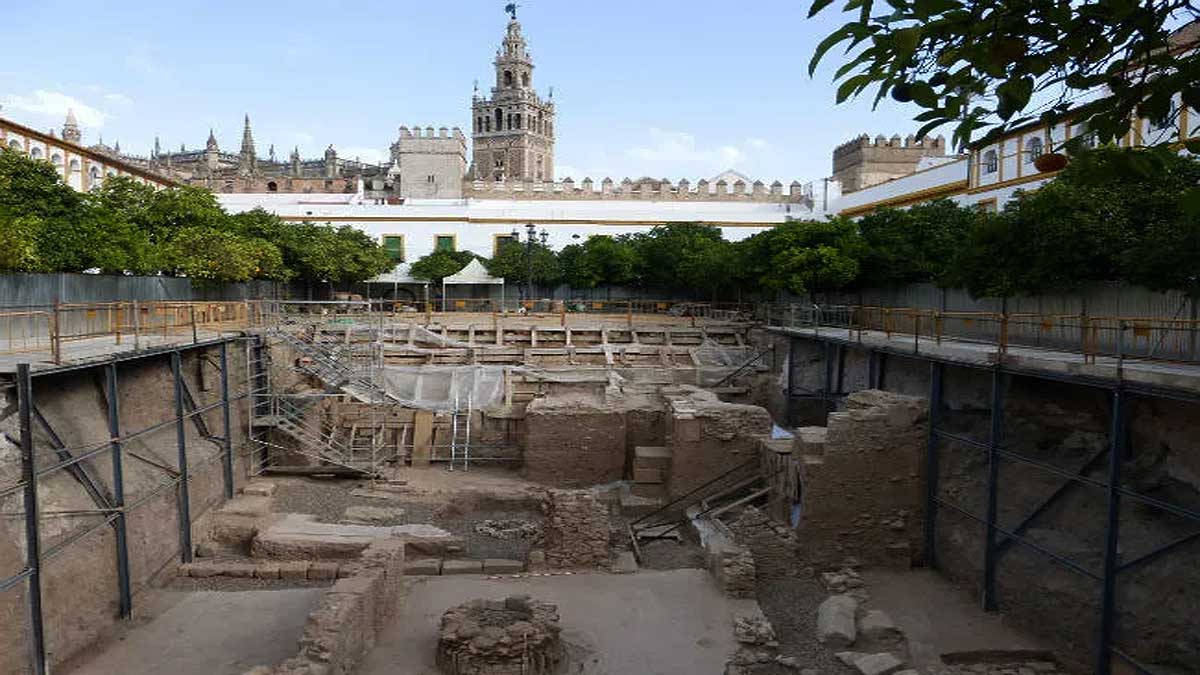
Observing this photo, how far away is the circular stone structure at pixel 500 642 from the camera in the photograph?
8039 mm

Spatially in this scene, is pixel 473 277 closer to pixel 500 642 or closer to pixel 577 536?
pixel 577 536

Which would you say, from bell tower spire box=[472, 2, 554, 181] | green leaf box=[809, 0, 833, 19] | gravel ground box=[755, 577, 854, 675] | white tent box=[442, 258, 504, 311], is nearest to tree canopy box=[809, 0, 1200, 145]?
green leaf box=[809, 0, 833, 19]

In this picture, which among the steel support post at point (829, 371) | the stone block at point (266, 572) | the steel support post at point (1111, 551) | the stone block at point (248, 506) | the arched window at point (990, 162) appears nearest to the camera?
the steel support post at point (1111, 551)

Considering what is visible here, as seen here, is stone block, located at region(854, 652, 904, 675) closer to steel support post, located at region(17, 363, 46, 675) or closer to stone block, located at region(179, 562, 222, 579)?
steel support post, located at region(17, 363, 46, 675)

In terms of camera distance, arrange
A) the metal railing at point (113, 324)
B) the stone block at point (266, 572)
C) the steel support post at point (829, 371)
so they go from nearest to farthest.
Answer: the metal railing at point (113, 324) < the stone block at point (266, 572) < the steel support post at point (829, 371)

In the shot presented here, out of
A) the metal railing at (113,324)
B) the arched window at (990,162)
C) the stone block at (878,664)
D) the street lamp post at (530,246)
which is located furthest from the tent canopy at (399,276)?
the stone block at (878,664)

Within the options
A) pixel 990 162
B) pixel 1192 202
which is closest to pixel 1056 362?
pixel 1192 202

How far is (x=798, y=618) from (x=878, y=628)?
1.10 m

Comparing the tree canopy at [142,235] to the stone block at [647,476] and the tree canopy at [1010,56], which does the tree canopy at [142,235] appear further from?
the tree canopy at [1010,56]

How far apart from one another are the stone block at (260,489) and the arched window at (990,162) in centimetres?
2142

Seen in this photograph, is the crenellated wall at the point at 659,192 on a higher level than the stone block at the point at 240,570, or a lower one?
higher

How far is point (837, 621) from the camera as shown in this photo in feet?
30.7

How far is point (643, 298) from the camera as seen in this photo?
36.2 meters

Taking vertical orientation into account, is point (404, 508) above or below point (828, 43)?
below
